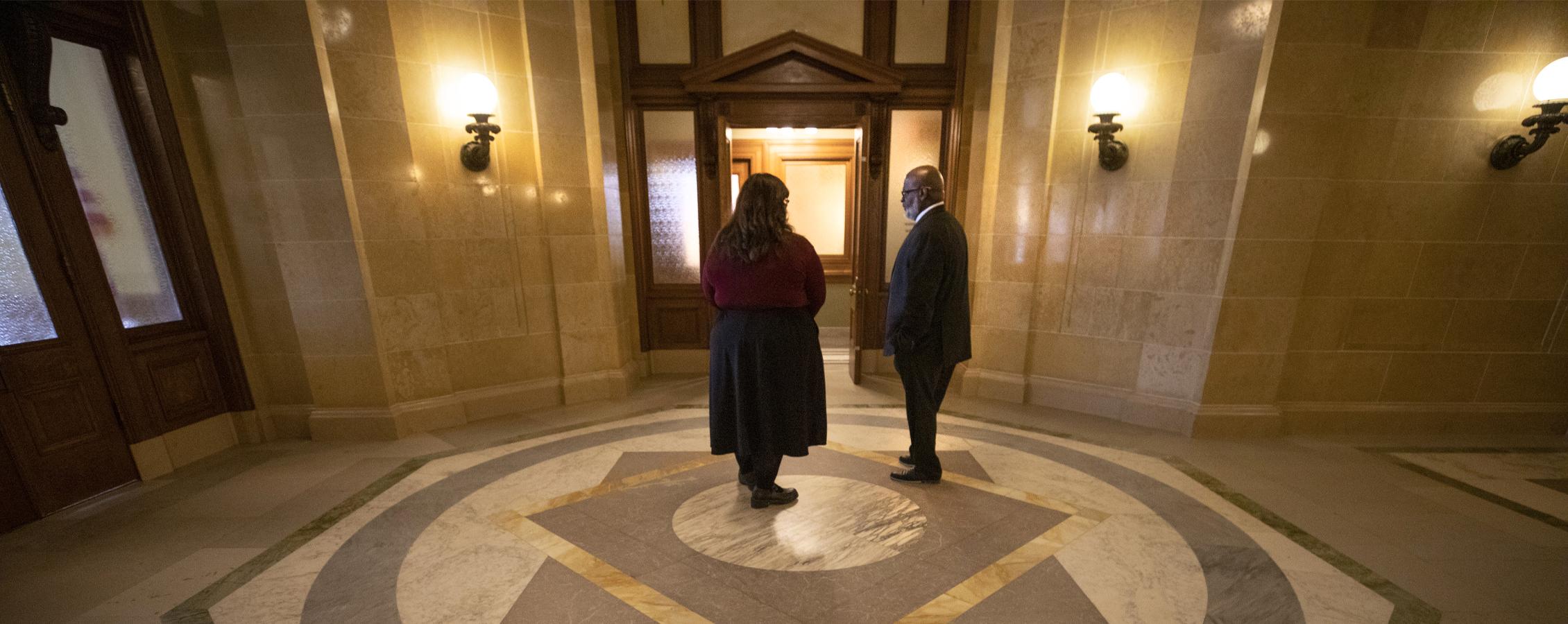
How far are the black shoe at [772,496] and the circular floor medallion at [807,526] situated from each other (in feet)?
0.09

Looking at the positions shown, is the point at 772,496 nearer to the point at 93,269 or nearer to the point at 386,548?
the point at 386,548

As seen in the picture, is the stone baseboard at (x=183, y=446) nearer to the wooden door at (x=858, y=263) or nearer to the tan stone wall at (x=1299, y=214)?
the wooden door at (x=858, y=263)

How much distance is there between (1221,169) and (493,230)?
208 inches

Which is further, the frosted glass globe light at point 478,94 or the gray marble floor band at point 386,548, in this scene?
the frosted glass globe light at point 478,94

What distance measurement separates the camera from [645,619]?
2027mm

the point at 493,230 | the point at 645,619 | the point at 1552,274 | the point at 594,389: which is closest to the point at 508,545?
the point at 645,619

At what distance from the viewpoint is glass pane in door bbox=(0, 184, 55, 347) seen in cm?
279

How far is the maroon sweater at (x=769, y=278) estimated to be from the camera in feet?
7.91

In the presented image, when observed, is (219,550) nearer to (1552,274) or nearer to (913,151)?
(913,151)

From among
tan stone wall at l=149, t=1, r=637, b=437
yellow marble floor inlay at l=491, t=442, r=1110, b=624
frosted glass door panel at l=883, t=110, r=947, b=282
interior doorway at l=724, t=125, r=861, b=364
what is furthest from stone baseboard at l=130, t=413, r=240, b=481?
frosted glass door panel at l=883, t=110, r=947, b=282

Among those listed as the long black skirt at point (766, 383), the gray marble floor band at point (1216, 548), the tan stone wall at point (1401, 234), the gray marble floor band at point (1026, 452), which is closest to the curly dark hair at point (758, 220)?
the long black skirt at point (766, 383)

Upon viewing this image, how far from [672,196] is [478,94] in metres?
1.90

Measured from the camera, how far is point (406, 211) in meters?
3.75

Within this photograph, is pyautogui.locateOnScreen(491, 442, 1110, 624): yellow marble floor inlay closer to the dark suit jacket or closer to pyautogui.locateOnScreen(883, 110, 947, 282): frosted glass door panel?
the dark suit jacket
